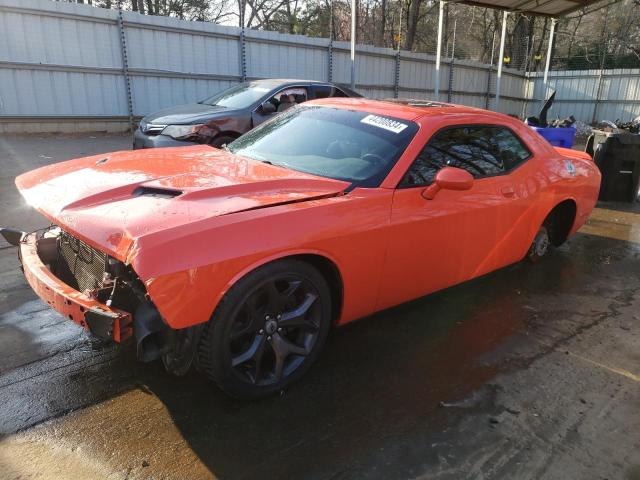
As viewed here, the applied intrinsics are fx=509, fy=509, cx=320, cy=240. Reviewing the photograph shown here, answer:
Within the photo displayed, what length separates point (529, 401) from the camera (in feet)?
9.48

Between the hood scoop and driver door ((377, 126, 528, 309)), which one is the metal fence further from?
driver door ((377, 126, 528, 309))

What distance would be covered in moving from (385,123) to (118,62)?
37.8 ft

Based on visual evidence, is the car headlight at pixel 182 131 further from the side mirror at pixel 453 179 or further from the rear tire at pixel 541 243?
the side mirror at pixel 453 179

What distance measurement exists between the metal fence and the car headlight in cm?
645

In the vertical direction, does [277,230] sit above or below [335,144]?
below

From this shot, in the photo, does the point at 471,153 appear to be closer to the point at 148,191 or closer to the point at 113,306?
the point at 148,191

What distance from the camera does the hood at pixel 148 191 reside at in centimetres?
241

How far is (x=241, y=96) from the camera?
8375 millimetres

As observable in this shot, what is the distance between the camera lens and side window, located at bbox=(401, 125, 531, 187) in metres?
3.41

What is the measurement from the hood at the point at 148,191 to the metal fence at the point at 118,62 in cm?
1020

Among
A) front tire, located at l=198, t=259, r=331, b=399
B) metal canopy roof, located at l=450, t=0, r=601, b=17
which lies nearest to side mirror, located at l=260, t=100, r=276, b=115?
front tire, located at l=198, t=259, r=331, b=399

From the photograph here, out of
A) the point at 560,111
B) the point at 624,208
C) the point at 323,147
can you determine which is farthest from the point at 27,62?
the point at 560,111

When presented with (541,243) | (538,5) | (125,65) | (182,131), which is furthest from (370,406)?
(538,5)

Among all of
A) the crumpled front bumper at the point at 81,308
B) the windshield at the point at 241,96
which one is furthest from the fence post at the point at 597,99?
the crumpled front bumper at the point at 81,308
